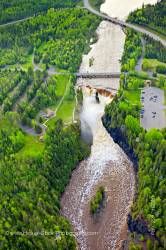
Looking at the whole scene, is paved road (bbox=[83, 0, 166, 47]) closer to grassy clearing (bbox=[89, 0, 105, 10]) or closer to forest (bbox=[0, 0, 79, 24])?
grassy clearing (bbox=[89, 0, 105, 10])

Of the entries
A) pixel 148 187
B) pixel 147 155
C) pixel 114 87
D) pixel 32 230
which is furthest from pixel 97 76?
pixel 32 230

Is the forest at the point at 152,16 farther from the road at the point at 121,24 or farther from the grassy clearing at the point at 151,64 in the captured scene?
the grassy clearing at the point at 151,64

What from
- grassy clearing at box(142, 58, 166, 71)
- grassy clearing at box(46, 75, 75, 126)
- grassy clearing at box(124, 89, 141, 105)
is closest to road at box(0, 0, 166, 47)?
grassy clearing at box(142, 58, 166, 71)

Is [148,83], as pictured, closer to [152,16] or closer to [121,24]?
[152,16]

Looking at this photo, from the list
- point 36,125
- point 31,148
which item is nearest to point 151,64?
A: point 36,125

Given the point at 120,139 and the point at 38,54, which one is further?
the point at 38,54

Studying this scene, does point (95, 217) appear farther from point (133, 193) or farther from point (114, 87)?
point (114, 87)
